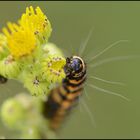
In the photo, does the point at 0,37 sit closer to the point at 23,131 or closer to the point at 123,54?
the point at 23,131

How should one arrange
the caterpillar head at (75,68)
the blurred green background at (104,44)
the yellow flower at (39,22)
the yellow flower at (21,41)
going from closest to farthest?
the yellow flower at (21,41) → the yellow flower at (39,22) → the caterpillar head at (75,68) → the blurred green background at (104,44)

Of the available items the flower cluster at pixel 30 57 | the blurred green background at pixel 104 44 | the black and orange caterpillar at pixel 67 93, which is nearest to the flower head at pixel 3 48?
the flower cluster at pixel 30 57

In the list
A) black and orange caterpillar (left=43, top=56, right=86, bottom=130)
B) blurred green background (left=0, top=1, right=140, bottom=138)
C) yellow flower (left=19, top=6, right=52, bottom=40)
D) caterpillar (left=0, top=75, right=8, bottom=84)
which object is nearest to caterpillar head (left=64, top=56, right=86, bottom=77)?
black and orange caterpillar (left=43, top=56, right=86, bottom=130)

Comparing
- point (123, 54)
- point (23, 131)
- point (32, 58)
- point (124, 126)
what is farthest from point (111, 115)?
point (32, 58)

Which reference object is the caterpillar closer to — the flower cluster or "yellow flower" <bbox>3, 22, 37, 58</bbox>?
the flower cluster

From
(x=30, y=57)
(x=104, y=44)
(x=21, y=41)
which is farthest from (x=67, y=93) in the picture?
(x=104, y=44)

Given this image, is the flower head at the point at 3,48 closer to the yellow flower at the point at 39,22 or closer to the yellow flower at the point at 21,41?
the yellow flower at the point at 21,41
